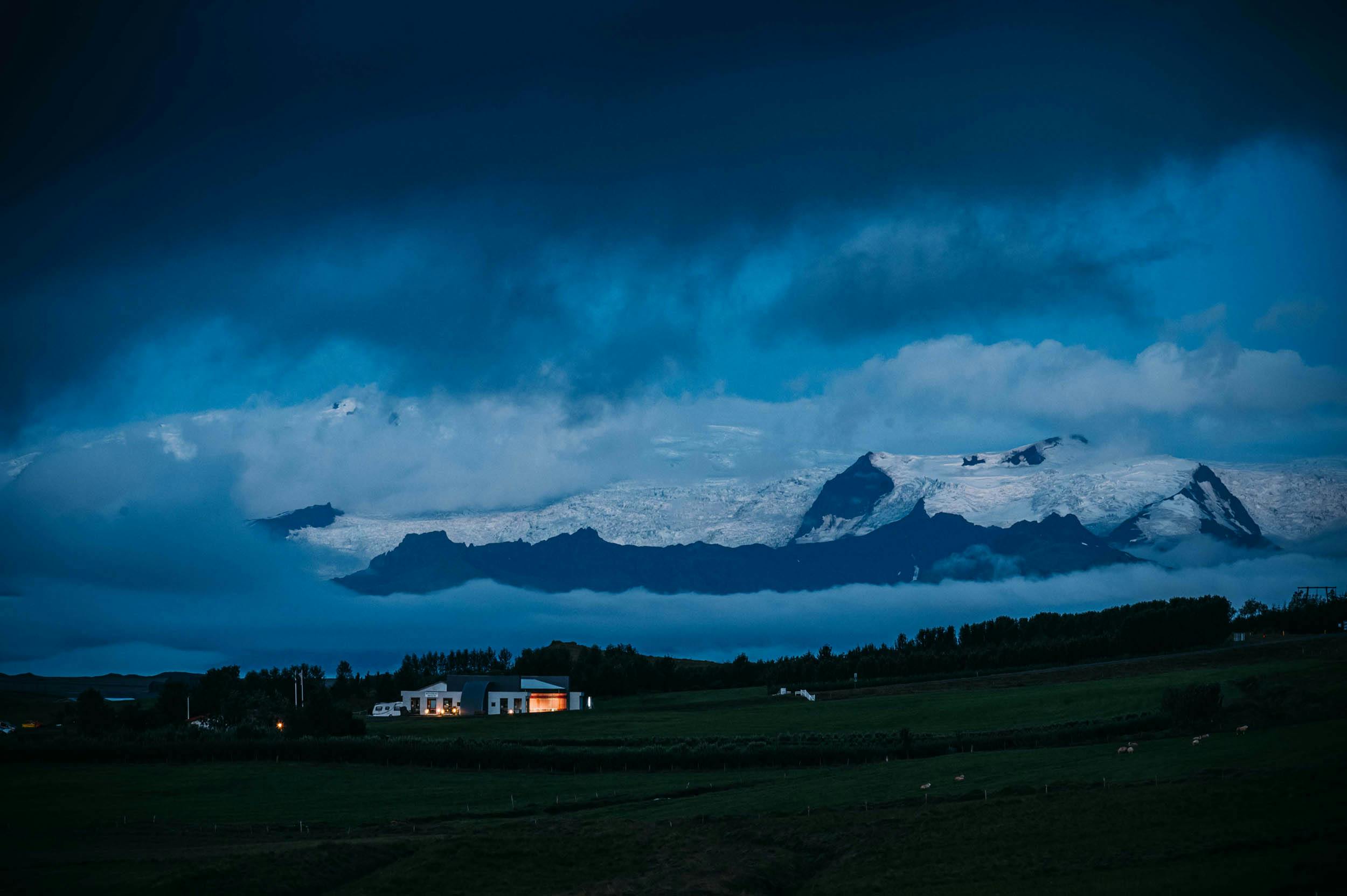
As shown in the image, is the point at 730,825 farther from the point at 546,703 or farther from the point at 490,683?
the point at 490,683

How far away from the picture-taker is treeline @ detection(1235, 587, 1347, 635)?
545 ft

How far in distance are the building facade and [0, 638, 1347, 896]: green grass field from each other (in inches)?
2697

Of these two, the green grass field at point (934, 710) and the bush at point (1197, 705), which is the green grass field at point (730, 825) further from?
the green grass field at point (934, 710)

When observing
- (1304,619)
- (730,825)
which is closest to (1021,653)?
(1304,619)

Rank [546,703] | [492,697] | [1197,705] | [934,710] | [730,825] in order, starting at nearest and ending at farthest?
1. [730,825]
2. [1197,705]
3. [934,710]
4. [492,697]
5. [546,703]

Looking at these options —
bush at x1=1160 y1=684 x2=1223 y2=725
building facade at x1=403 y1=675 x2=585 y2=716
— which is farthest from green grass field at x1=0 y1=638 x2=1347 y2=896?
building facade at x1=403 y1=675 x2=585 y2=716

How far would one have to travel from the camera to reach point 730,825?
63.3m

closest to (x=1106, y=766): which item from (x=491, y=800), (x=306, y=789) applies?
(x=491, y=800)

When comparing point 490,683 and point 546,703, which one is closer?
point 546,703

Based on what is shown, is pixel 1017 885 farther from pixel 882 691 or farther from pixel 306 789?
pixel 882 691

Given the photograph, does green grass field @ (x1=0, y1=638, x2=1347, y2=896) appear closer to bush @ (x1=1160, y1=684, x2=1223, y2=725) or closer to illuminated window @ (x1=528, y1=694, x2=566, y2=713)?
bush @ (x1=1160, y1=684, x2=1223, y2=725)

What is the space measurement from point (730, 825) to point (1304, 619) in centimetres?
13867

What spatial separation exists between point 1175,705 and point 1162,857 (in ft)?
140

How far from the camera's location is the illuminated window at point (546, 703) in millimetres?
167625
